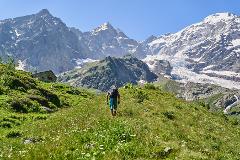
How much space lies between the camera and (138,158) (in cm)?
1822

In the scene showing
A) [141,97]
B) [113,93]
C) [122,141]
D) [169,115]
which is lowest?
[169,115]

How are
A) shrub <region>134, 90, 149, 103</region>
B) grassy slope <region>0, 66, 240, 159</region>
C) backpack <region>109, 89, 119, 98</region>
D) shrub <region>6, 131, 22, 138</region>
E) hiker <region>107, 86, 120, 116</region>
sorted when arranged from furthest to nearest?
shrub <region>134, 90, 149, 103</region> → backpack <region>109, 89, 119, 98</region> → hiker <region>107, 86, 120, 116</region> → shrub <region>6, 131, 22, 138</region> → grassy slope <region>0, 66, 240, 159</region>

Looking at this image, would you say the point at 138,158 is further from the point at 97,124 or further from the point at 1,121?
the point at 1,121

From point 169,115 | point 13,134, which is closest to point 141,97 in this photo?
point 169,115

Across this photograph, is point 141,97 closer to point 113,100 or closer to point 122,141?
point 113,100

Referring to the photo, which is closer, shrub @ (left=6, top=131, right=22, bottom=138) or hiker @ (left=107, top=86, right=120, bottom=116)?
shrub @ (left=6, top=131, right=22, bottom=138)

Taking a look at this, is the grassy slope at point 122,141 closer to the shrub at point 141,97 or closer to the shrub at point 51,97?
the shrub at point 141,97

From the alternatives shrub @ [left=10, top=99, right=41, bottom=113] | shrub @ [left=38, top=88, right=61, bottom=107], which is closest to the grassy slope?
shrub @ [left=10, top=99, right=41, bottom=113]

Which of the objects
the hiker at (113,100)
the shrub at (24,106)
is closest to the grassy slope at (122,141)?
the hiker at (113,100)

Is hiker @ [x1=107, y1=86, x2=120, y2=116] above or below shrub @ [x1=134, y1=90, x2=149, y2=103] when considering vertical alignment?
above

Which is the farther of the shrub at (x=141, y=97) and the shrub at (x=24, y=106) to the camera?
the shrub at (x=141, y=97)

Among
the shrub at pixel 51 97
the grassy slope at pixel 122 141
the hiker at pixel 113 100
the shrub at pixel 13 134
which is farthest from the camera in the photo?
the shrub at pixel 51 97

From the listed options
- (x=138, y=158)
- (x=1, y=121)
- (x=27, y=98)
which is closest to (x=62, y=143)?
(x=138, y=158)

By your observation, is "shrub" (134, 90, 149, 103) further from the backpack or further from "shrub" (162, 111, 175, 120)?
the backpack
